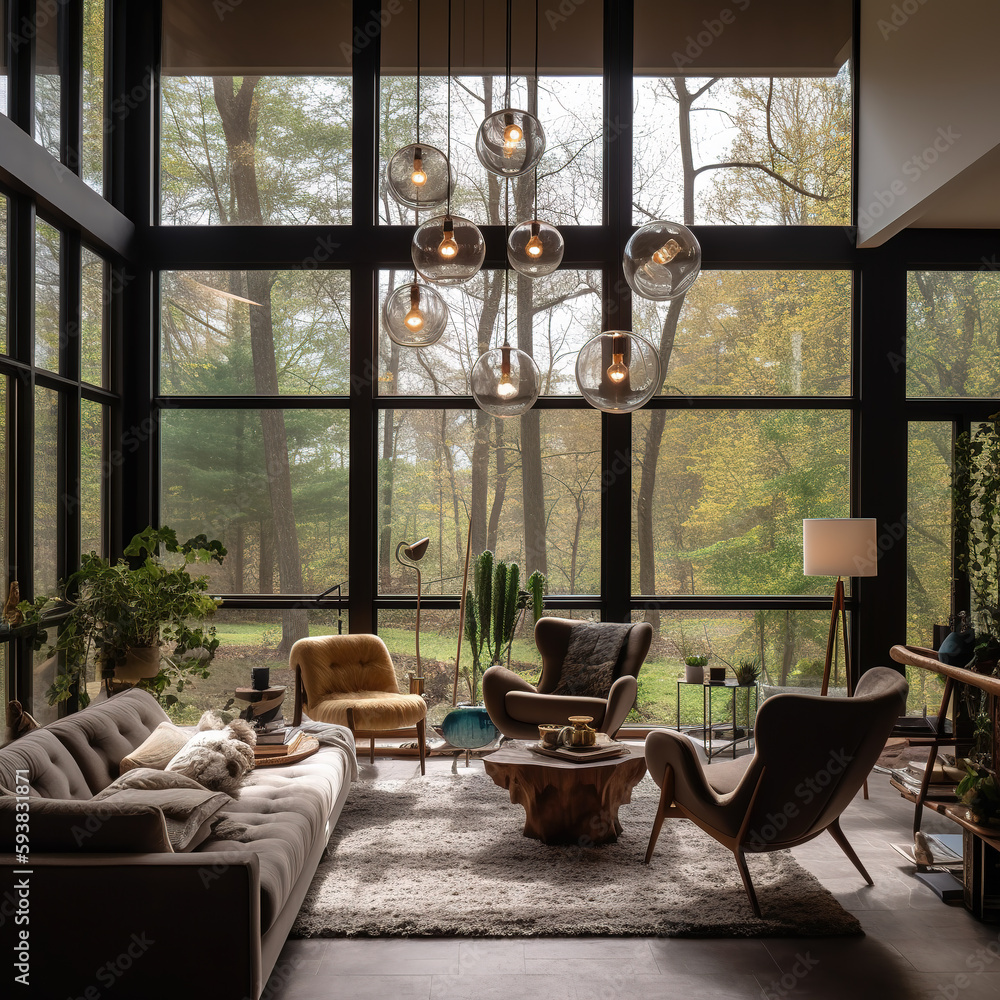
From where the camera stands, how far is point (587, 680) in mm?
5059

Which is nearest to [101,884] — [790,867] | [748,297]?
[790,867]

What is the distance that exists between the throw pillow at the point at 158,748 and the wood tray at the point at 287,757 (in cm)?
34

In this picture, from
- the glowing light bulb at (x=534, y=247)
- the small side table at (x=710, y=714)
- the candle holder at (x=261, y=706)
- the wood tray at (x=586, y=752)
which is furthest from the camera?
the small side table at (x=710, y=714)

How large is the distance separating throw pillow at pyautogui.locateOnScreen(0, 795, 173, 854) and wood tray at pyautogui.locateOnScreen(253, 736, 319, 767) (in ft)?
4.28

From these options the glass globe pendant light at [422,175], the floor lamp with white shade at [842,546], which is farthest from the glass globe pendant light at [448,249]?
the floor lamp with white shade at [842,546]

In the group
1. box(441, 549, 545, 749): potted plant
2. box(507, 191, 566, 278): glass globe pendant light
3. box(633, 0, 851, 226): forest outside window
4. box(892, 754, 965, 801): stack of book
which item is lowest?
box(892, 754, 965, 801): stack of book

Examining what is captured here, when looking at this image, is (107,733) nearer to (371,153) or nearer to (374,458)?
(374,458)

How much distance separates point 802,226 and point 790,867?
4.30 meters

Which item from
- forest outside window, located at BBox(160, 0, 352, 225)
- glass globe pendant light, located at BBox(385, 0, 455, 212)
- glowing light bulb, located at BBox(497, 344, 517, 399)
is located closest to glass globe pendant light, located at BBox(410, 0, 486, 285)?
glass globe pendant light, located at BBox(385, 0, 455, 212)

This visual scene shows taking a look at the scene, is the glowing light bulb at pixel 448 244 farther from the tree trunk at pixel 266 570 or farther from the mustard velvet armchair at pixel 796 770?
the tree trunk at pixel 266 570

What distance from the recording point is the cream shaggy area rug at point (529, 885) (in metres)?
3.04

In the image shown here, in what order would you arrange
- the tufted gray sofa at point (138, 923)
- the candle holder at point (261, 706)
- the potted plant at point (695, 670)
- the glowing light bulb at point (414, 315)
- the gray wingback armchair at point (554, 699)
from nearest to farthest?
the tufted gray sofa at point (138, 923) < the glowing light bulb at point (414, 315) < the candle holder at point (261, 706) < the gray wingback armchair at point (554, 699) < the potted plant at point (695, 670)

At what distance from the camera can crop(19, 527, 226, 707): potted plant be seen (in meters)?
4.52

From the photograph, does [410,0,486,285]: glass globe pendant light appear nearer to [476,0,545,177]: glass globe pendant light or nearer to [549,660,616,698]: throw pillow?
[476,0,545,177]: glass globe pendant light
